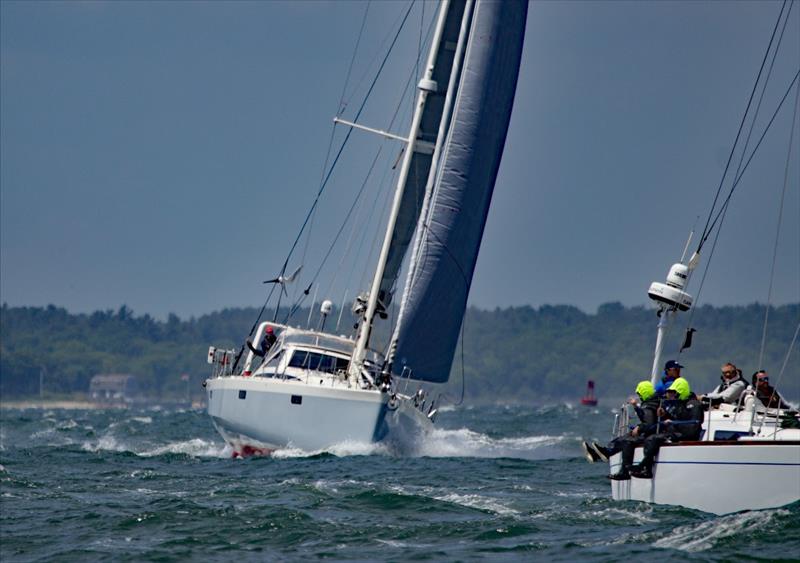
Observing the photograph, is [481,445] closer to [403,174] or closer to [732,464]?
[403,174]

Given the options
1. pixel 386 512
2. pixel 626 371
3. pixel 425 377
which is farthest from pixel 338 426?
pixel 626 371

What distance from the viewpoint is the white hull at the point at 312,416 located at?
25.4 m

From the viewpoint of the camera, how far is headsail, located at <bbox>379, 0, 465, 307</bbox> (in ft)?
95.6

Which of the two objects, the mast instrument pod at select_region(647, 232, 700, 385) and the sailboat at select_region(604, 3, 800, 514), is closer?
the sailboat at select_region(604, 3, 800, 514)

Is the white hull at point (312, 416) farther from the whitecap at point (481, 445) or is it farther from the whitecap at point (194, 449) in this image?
the whitecap at point (194, 449)

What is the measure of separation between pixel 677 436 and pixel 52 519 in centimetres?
673

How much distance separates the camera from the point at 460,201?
1104 inches

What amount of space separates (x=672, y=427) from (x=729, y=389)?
1516 millimetres

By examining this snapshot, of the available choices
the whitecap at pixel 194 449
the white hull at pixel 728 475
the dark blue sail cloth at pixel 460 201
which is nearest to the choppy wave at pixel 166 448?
the whitecap at pixel 194 449

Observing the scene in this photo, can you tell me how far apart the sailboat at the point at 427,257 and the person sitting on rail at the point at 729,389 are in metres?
8.71

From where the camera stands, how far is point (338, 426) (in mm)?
25594

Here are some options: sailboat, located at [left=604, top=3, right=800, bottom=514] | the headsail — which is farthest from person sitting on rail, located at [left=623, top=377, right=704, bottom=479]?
the headsail

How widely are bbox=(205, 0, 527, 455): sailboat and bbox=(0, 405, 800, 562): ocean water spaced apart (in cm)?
134

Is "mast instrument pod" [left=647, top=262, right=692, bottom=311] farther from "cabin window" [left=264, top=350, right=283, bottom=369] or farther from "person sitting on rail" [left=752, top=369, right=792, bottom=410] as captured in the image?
"cabin window" [left=264, top=350, right=283, bottom=369]
